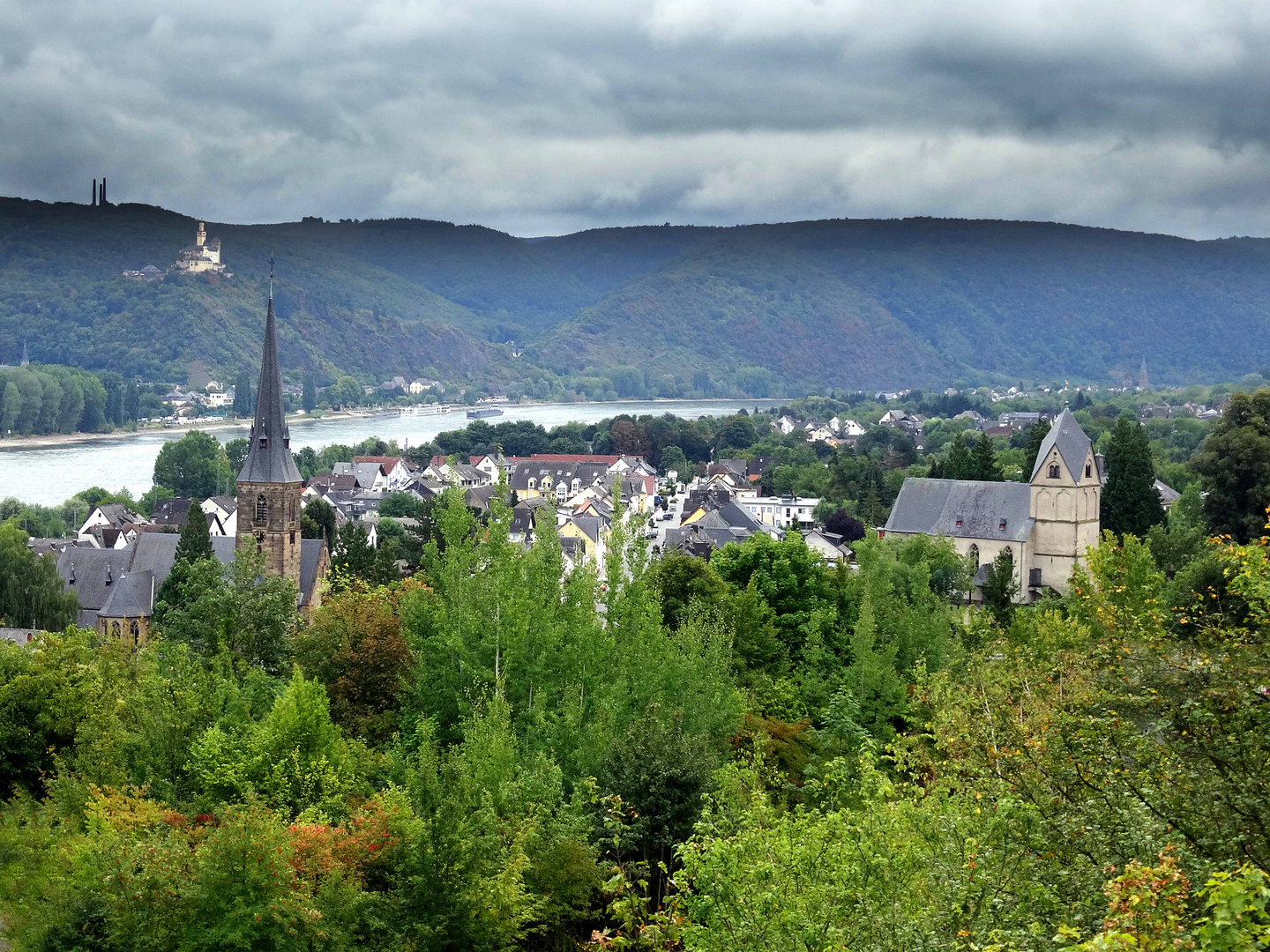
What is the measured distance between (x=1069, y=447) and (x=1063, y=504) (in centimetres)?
243

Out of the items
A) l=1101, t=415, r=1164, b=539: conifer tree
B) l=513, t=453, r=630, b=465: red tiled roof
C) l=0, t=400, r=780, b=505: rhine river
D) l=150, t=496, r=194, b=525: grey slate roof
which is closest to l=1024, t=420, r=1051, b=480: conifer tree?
l=1101, t=415, r=1164, b=539: conifer tree

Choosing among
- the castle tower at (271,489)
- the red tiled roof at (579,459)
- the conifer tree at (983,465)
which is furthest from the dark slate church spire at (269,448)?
the red tiled roof at (579,459)

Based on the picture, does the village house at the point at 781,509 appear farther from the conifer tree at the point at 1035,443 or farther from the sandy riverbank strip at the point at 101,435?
the sandy riverbank strip at the point at 101,435

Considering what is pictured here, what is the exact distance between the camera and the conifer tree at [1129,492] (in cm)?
6319

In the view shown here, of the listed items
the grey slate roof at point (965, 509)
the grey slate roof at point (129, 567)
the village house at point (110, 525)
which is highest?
the grey slate roof at point (965, 509)

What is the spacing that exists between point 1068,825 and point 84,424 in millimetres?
185354

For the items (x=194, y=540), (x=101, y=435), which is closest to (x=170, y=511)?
(x=194, y=540)

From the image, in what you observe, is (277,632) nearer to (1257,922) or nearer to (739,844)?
(739,844)

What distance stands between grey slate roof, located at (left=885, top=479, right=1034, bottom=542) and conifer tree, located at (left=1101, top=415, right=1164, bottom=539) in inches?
209

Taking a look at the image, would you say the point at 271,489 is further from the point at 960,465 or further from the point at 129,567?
the point at 960,465

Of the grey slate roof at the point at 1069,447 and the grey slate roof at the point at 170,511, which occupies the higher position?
the grey slate roof at the point at 1069,447

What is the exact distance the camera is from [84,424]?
594ft

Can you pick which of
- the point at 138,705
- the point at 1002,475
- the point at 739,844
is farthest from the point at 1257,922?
the point at 1002,475

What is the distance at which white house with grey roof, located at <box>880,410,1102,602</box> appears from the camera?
5878 cm
